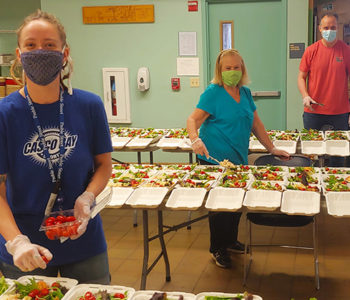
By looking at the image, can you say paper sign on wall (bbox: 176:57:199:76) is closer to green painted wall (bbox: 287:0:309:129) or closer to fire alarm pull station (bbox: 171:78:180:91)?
fire alarm pull station (bbox: 171:78:180:91)

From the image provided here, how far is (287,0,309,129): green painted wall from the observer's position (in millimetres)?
6871

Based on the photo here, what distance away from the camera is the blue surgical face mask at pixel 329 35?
524 centimetres

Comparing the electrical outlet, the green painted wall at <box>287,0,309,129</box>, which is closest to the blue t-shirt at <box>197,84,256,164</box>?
the green painted wall at <box>287,0,309,129</box>

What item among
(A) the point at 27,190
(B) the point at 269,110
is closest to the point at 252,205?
(A) the point at 27,190

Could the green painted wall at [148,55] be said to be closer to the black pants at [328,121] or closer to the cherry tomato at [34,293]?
the black pants at [328,121]

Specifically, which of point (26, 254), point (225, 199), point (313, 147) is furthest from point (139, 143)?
point (26, 254)

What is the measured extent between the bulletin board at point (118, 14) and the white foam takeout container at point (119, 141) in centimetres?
274

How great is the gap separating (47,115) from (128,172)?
2.06 meters

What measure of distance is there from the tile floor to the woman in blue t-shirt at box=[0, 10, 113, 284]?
1757 mm

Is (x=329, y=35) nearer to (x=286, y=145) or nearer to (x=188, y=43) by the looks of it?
(x=286, y=145)

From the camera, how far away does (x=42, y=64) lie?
1781mm

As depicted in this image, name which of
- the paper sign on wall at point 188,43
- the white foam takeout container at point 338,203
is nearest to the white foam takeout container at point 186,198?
the white foam takeout container at point 338,203

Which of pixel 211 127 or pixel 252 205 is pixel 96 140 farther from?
pixel 211 127

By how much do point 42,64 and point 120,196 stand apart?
1.66 metres
